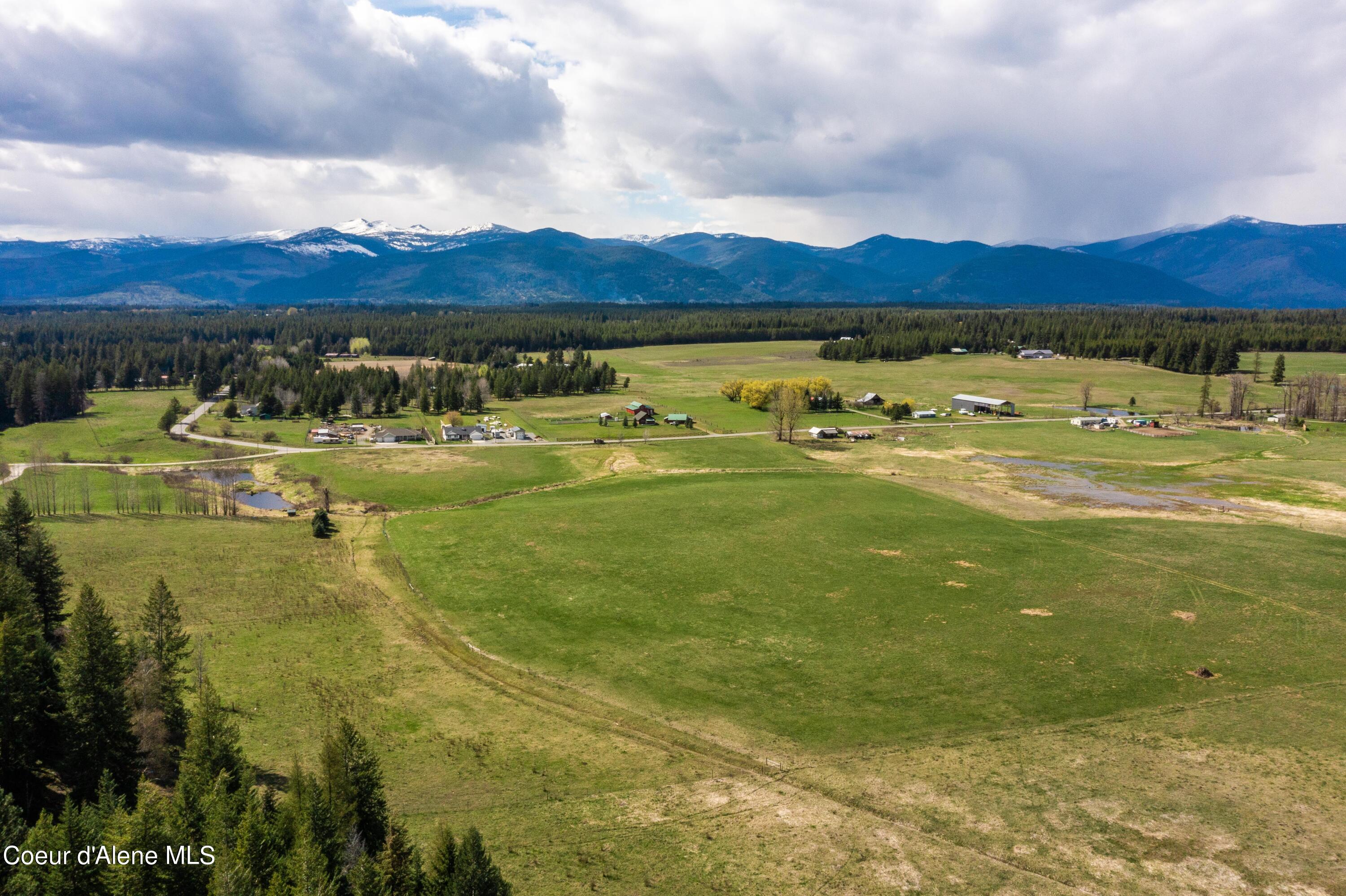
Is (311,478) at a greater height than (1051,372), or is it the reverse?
(1051,372)

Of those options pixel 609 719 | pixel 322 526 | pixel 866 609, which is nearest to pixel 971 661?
pixel 866 609

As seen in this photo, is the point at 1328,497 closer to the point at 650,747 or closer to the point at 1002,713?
the point at 1002,713

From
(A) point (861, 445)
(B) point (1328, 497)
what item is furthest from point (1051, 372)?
(B) point (1328, 497)

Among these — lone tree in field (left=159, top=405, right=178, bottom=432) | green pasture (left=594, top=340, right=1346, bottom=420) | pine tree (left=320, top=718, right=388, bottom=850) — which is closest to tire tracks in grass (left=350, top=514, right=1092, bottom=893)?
pine tree (left=320, top=718, right=388, bottom=850)

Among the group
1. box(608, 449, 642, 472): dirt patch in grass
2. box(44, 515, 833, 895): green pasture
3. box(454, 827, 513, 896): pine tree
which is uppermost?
box(608, 449, 642, 472): dirt patch in grass

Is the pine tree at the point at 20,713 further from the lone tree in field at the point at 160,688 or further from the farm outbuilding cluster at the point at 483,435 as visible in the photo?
the farm outbuilding cluster at the point at 483,435

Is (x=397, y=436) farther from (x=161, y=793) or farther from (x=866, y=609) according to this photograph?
(x=161, y=793)

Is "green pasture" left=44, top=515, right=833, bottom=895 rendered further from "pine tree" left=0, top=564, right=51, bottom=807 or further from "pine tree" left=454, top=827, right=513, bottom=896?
"pine tree" left=0, top=564, right=51, bottom=807
